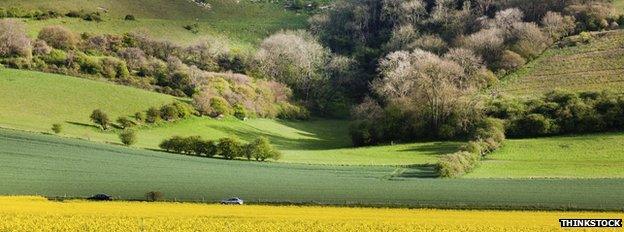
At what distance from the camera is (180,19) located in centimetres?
16300

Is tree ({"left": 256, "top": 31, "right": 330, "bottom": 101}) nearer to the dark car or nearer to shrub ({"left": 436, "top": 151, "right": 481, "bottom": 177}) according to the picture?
shrub ({"left": 436, "top": 151, "right": 481, "bottom": 177})

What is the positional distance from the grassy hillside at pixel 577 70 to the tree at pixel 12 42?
69.6m

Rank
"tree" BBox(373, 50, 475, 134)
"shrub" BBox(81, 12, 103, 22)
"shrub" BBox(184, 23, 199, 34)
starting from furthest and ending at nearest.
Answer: "shrub" BBox(184, 23, 199, 34)
"shrub" BBox(81, 12, 103, 22)
"tree" BBox(373, 50, 475, 134)

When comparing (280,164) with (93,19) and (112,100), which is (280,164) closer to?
(112,100)

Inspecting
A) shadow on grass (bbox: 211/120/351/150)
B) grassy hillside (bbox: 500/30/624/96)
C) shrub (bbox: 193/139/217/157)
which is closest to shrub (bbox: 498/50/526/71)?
grassy hillside (bbox: 500/30/624/96)

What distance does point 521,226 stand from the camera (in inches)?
1532

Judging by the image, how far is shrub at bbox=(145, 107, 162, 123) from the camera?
99625 mm

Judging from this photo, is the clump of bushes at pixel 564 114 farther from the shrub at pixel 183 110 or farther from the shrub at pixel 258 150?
the shrub at pixel 183 110

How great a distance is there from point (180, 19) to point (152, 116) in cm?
6600

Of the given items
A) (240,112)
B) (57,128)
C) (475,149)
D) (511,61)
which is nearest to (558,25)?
(511,61)

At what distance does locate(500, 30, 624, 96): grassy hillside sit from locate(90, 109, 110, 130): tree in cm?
5414

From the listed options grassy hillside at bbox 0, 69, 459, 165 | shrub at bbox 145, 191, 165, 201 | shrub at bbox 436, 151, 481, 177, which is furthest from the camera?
grassy hillside at bbox 0, 69, 459, 165

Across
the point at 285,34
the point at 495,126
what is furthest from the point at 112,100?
the point at 285,34

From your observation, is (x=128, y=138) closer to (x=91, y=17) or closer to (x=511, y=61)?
(x=511, y=61)
